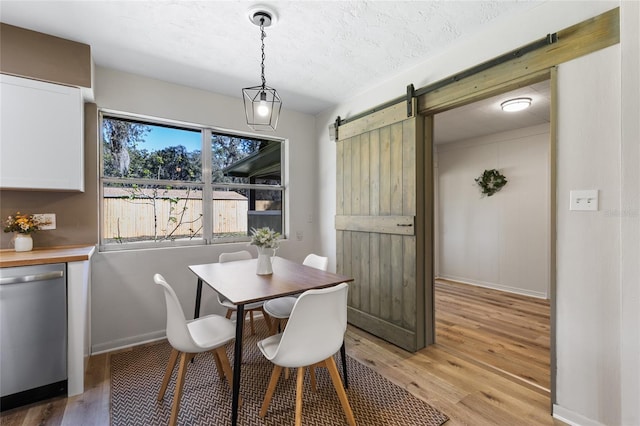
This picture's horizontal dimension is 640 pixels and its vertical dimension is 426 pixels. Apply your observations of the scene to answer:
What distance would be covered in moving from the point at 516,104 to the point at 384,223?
6.90 feet

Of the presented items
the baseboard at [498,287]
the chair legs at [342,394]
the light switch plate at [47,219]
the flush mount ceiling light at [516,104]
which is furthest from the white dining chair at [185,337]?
the baseboard at [498,287]

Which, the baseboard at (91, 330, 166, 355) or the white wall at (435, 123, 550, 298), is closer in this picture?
the baseboard at (91, 330, 166, 355)

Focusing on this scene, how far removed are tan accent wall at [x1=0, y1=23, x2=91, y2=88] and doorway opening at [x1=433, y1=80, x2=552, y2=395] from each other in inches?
152

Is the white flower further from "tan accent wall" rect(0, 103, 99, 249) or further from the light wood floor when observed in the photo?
"tan accent wall" rect(0, 103, 99, 249)

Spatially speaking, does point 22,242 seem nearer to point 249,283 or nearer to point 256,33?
point 249,283

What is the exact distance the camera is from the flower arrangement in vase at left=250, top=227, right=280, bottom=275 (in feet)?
6.95

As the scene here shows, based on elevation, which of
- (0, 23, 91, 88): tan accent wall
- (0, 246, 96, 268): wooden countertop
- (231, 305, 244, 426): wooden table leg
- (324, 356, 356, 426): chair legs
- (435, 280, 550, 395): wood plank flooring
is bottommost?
(435, 280, 550, 395): wood plank flooring

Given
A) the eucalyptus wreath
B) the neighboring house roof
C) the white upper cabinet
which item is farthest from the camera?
the eucalyptus wreath

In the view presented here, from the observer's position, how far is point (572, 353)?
5.58 ft

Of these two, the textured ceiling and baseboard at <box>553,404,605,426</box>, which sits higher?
the textured ceiling

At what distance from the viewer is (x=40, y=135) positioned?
213cm

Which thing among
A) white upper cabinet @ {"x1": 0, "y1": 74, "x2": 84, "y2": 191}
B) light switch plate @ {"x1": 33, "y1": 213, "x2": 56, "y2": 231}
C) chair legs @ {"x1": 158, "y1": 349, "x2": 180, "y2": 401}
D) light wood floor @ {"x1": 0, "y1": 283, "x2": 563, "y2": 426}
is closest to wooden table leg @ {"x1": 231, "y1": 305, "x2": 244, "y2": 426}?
chair legs @ {"x1": 158, "y1": 349, "x2": 180, "y2": 401}

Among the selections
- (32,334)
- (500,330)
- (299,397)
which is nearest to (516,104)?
(500,330)

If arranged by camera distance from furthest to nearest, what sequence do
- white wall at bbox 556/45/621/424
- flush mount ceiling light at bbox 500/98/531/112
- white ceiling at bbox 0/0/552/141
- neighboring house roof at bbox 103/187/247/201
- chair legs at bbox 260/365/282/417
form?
flush mount ceiling light at bbox 500/98/531/112 → neighboring house roof at bbox 103/187/247/201 → white ceiling at bbox 0/0/552/141 → chair legs at bbox 260/365/282/417 → white wall at bbox 556/45/621/424
